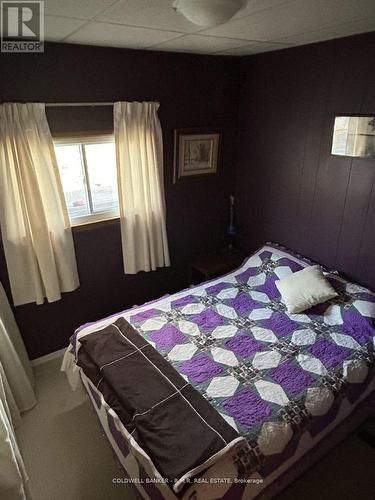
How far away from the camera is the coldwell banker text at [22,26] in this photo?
1.41m

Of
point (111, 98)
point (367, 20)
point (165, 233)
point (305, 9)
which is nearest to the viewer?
point (305, 9)

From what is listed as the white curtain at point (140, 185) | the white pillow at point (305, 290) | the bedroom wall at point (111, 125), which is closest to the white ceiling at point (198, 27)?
the bedroom wall at point (111, 125)

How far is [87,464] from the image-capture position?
6.52 ft

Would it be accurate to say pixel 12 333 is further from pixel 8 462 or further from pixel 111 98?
pixel 111 98

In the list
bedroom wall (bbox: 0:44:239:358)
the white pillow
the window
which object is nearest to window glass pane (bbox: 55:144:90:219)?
the window

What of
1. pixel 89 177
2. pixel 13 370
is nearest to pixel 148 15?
pixel 89 177

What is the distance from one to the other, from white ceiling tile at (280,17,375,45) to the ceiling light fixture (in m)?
0.85

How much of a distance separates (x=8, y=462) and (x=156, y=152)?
89.4 inches

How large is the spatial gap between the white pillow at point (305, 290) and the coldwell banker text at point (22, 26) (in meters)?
2.18

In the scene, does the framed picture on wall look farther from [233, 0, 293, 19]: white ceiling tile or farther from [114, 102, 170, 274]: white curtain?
[233, 0, 293, 19]: white ceiling tile

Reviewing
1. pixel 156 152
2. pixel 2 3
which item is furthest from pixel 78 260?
pixel 2 3

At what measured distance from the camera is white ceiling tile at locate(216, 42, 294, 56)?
2.42 metres

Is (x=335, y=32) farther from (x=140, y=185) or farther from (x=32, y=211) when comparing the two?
(x=32, y=211)

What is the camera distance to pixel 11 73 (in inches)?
83.8
